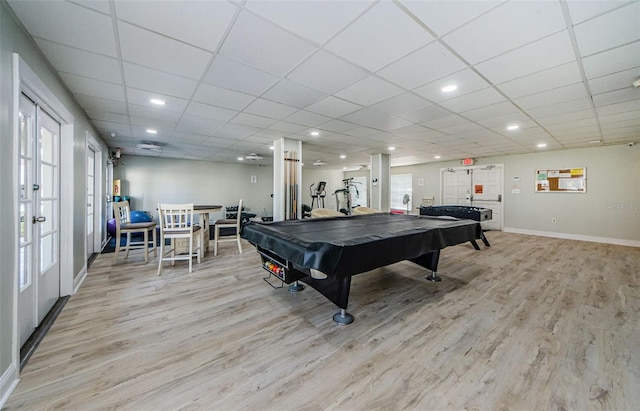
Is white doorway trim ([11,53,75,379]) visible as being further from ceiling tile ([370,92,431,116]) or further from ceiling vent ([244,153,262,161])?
ceiling vent ([244,153,262,161])

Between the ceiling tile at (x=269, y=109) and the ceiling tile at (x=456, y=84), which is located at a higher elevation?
the ceiling tile at (x=269, y=109)

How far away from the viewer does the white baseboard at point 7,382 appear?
1.33m

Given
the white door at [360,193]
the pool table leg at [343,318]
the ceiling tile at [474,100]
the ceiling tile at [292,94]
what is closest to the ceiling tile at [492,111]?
the ceiling tile at [474,100]

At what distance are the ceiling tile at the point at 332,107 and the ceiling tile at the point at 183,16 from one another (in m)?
1.53

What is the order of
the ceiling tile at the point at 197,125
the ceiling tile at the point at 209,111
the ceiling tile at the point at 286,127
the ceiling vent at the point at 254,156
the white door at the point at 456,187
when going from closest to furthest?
the ceiling tile at the point at 209,111, the ceiling tile at the point at 197,125, the ceiling tile at the point at 286,127, the ceiling vent at the point at 254,156, the white door at the point at 456,187

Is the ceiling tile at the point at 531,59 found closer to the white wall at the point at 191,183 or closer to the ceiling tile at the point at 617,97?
the ceiling tile at the point at 617,97

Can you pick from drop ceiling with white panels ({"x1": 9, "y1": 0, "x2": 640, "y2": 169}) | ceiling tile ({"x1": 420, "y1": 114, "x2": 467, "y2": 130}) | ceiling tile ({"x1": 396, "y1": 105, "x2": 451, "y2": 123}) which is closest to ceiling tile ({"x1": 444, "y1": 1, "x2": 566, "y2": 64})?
drop ceiling with white panels ({"x1": 9, "y1": 0, "x2": 640, "y2": 169})

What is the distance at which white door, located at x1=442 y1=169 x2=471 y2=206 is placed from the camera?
8039 millimetres

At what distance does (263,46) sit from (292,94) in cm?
94

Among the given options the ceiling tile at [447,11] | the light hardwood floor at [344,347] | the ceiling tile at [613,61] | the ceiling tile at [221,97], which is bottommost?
the light hardwood floor at [344,347]

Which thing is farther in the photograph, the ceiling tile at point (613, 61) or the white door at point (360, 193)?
the white door at point (360, 193)

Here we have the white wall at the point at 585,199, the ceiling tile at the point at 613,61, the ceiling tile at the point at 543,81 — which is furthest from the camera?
the white wall at the point at 585,199

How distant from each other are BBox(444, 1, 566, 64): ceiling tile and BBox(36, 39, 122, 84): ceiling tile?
2.98 meters

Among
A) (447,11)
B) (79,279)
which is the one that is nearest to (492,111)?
(447,11)
